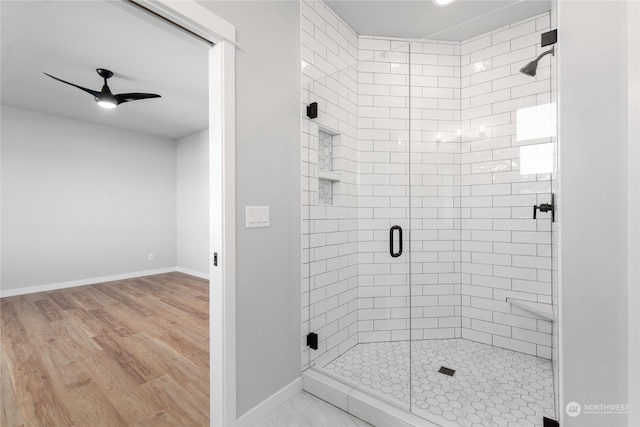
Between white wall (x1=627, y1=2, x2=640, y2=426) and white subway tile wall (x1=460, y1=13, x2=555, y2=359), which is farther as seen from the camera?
white subway tile wall (x1=460, y1=13, x2=555, y2=359)

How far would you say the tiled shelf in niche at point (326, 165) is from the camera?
2.23 metres

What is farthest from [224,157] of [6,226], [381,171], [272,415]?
[6,226]

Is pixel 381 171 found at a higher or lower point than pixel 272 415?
higher

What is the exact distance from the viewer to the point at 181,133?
5727mm

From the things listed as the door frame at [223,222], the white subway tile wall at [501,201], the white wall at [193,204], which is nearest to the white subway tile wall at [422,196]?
the white subway tile wall at [501,201]

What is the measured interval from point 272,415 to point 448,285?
1685mm

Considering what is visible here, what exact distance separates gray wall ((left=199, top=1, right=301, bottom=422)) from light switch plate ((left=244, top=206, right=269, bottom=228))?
0.10 feet

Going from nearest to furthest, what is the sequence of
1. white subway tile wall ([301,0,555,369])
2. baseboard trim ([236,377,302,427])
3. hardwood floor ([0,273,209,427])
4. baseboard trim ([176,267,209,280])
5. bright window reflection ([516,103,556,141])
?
baseboard trim ([236,377,302,427]) < hardwood floor ([0,273,209,427]) < bright window reflection ([516,103,556,141]) < white subway tile wall ([301,0,555,369]) < baseboard trim ([176,267,209,280])

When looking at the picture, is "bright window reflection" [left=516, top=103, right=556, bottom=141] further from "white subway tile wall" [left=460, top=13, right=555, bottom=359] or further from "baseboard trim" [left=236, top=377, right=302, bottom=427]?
"baseboard trim" [left=236, top=377, right=302, bottom=427]

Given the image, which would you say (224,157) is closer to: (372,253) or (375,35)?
(372,253)

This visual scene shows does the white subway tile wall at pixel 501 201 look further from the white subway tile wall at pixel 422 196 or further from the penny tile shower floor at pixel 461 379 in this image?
the penny tile shower floor at pixel 461 379

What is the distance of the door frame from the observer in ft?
4.96

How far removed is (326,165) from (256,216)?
814 millimetres

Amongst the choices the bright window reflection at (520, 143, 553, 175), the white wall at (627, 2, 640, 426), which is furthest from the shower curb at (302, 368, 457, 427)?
the bright window reflection at (520, 143, 553, 175)
